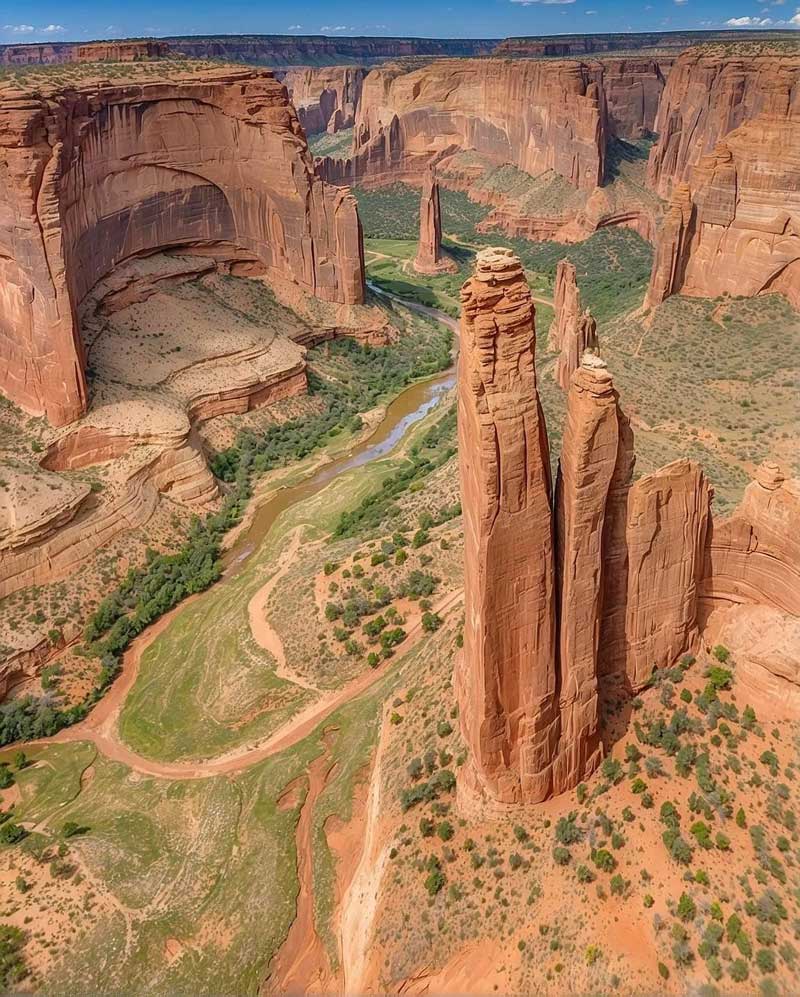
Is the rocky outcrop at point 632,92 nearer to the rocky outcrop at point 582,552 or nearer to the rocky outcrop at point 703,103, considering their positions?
the rocky outcrop at point 703,103

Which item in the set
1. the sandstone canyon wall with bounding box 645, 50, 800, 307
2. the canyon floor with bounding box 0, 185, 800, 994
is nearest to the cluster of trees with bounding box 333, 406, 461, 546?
the canyon floor with bounding box 0, 185, 800, 994

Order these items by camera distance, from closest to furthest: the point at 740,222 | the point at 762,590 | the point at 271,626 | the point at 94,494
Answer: the point at 762,590 < the point at 271,626 < the point at 94,494 < the point at 740,222

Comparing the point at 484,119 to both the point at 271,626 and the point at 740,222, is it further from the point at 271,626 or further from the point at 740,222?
the point at 271,626

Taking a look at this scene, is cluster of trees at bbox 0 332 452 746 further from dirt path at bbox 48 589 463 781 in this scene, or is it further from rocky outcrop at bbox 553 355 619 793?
rocky outcrop at bbox 553 355 619 793

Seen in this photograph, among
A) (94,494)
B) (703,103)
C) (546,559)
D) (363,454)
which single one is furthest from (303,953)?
(703,103)

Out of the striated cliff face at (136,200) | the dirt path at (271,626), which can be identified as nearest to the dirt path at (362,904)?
the dirt path at (271,626)

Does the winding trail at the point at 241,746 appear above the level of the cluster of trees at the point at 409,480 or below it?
below
